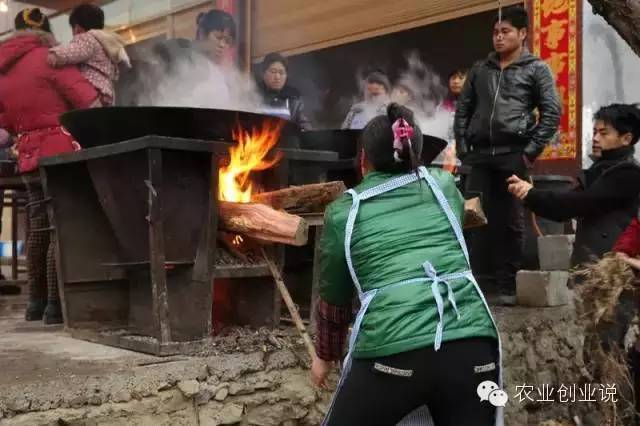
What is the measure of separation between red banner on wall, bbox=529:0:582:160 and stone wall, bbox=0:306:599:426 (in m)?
3.45

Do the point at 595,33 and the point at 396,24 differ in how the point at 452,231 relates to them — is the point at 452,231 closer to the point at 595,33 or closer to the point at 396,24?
the point at 595,33

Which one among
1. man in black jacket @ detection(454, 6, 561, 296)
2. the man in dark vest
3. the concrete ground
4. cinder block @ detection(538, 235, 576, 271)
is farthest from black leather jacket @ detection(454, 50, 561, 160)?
the concrete ground

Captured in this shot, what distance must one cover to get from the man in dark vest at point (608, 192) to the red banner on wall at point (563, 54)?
10.1 feet

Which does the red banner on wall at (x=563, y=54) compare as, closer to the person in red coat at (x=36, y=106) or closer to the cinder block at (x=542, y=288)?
the cinder block at (x=542, y=288)

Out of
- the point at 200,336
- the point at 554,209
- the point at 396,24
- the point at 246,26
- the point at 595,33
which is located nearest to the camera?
the point at 200,336

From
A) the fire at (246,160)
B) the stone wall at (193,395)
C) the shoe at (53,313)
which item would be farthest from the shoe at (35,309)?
the stone wall at (193,395)

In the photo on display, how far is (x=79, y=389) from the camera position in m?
3.36

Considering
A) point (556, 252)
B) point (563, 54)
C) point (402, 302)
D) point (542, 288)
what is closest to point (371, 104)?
point (563, 54)

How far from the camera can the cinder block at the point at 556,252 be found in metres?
6.55

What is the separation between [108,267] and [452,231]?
9.27 feet

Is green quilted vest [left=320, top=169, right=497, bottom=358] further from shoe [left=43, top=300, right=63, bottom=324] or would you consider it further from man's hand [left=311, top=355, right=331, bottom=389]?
shoe [left=43, top=300, right=63, bottom=324]

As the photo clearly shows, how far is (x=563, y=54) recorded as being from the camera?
25.7ft

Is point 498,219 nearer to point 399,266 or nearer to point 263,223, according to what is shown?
point 263,223

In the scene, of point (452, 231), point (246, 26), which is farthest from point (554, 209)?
point (246, 26)
